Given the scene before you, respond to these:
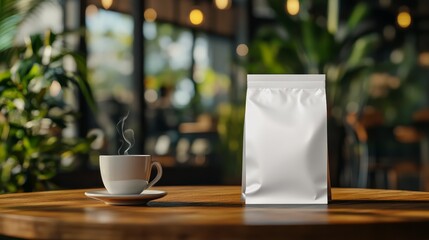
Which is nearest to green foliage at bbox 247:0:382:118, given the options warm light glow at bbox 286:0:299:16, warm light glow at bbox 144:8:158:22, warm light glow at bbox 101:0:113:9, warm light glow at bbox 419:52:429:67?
warm light glow at bbox 101:0:113:9

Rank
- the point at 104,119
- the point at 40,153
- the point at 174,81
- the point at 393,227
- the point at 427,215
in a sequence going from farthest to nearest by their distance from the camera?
the point at 174,81 → the point at 104,119 → the point at 40,153 → the point at 427,215 → the point at 393,227

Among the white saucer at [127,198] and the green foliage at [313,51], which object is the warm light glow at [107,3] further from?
the white saucer at [127,198]

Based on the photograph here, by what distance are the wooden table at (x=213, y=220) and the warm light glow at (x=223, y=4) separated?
825 centimetres

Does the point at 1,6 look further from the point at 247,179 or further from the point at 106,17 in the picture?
the point at 106,17

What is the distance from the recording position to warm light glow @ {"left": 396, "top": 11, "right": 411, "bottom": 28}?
1023cm

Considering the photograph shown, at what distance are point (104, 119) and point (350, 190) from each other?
538 cm

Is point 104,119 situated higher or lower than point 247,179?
higher

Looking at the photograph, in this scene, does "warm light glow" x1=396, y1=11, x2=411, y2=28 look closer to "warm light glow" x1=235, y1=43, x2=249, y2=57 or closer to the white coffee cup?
"warm light glow" x1=235, y1=43, x2=249, y2=57

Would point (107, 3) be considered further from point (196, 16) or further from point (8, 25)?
point (8, 25)

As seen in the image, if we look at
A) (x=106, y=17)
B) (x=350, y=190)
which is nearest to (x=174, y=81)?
(x=106, y=17)

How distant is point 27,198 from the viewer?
1.70 metres

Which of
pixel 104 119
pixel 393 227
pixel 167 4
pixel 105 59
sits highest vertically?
pixel 167 4

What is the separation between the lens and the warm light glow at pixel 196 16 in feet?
30.9

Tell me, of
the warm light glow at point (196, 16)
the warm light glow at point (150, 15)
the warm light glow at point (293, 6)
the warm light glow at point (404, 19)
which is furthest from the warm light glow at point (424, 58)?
the warm light glow at point (150, 15)
